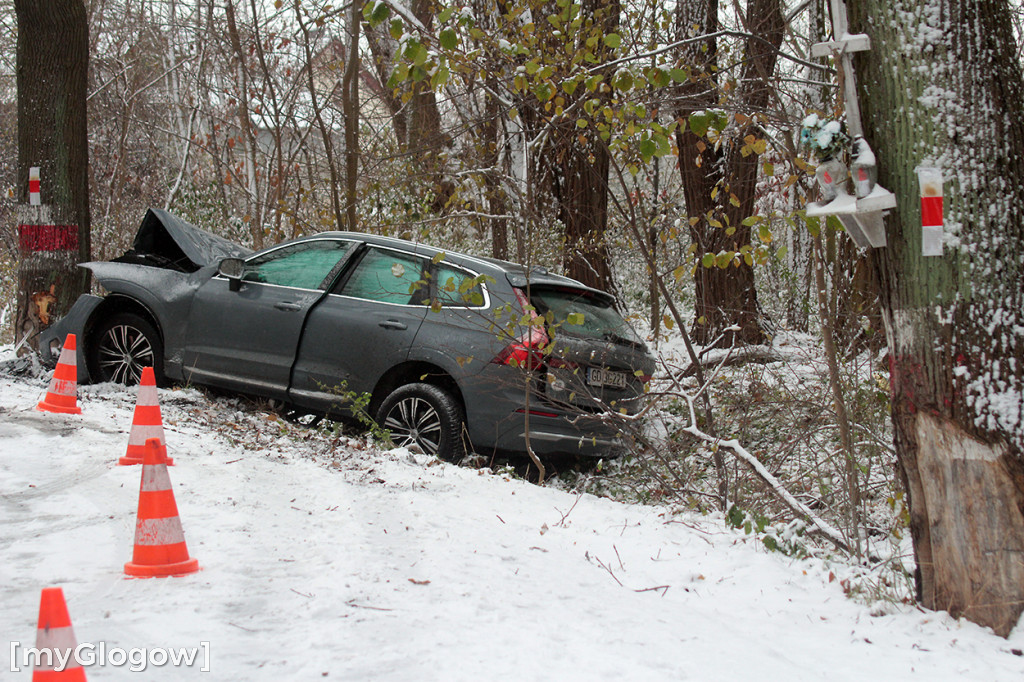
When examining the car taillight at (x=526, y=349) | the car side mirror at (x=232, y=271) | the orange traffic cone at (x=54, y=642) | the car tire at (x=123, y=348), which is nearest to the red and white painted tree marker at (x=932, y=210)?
Answer: the car taillight at (x=526, y=349)

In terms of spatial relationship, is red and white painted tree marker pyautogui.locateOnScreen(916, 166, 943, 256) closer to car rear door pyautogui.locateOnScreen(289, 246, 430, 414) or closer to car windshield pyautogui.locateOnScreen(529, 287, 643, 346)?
car windshield pyautogui.locateOnScreen(529, 287, 643, 346)

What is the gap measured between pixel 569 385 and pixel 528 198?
1504 mm

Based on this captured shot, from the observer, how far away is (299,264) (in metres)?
7.24

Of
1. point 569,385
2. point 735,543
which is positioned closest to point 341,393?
point 569,385

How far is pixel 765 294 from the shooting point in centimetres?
1914

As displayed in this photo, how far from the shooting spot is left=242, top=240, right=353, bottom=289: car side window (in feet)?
23.2

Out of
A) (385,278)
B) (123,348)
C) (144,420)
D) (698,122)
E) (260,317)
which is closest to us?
(698,122)

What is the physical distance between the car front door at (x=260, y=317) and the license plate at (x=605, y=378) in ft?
7.50

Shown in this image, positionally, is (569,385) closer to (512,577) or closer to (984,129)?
(512,577)

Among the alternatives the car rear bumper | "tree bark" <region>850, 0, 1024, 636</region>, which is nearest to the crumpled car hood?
A: the car rear bumper

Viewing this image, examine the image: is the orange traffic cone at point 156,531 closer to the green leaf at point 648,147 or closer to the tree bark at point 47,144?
the green leaf at point 648,147

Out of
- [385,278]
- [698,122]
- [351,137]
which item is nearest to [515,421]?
[385,278]

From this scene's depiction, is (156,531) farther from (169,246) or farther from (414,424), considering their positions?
(169,246)

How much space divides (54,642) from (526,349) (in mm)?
4130
